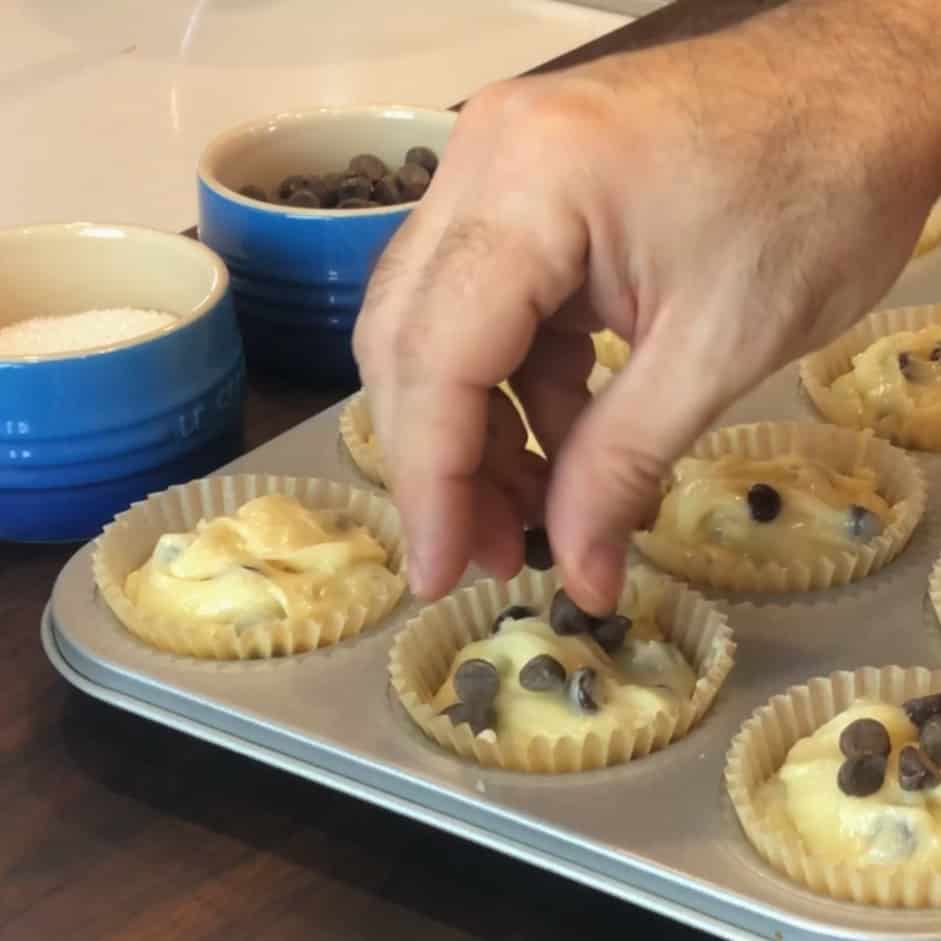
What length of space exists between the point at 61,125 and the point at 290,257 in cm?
88

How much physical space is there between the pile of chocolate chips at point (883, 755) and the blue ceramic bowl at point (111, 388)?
0.52 m

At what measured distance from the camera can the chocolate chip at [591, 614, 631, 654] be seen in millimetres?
1017

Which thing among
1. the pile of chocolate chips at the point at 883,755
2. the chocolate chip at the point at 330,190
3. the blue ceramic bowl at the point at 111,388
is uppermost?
the chocolate chip at the point at 330,190

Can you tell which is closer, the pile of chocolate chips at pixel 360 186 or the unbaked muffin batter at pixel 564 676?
the unbaked muffin batter at pixel 564 676

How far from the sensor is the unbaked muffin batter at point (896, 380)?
4.11 feet

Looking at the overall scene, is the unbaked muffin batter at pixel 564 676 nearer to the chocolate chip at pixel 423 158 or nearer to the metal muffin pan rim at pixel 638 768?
the metal muffin pan rim at pixel 638 768

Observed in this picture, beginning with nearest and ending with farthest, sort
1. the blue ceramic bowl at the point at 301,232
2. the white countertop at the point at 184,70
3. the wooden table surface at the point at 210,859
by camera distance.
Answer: the wooden table surface at the point at 210,859, the blue ceramic bowl at the point at 301,232, the white countertop at the point at 184,70

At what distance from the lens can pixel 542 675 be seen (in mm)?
956

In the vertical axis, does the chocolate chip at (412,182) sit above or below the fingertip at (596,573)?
below

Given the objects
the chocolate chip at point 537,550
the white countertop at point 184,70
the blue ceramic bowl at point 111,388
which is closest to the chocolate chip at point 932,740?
the chocolate chip at point 537,550

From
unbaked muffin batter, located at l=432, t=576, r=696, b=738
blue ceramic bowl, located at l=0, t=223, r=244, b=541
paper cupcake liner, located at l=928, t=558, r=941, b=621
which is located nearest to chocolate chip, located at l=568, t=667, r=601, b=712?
unbaked muffin batter, located at l=432, t=576, r=696, b=738

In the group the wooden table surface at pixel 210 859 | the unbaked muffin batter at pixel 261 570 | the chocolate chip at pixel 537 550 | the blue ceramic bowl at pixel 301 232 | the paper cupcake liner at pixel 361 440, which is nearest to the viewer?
the wooden table surface at pixel 210 859

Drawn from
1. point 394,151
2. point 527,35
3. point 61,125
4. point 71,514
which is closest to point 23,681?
point 71,514

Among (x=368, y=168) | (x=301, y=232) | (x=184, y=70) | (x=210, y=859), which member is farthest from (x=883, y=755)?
(x=184, y=70)
